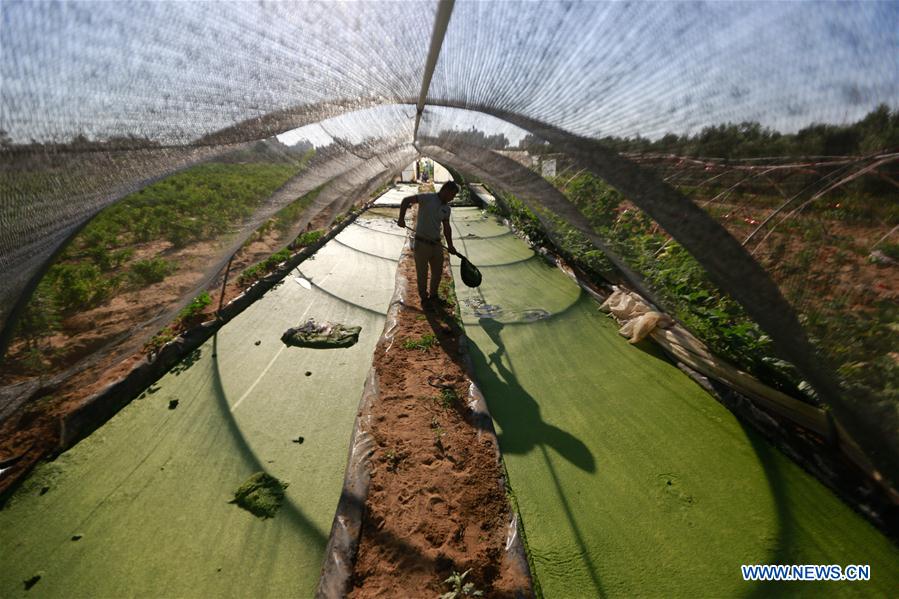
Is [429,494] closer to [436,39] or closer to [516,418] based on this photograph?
[516,418]

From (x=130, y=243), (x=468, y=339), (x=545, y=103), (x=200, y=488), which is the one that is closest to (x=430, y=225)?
(x=468, y=339)

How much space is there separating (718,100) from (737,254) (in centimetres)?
59

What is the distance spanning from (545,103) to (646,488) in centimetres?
264

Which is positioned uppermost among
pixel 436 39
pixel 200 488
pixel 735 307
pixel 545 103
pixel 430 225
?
pixel 436 39

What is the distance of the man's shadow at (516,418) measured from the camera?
280 centimetres

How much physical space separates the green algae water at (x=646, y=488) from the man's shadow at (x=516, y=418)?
0.04 ft

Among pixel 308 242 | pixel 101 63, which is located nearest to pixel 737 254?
pixel 101 63

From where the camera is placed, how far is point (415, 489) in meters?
2.46

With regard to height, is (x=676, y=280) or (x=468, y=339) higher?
(x=676, y=280)

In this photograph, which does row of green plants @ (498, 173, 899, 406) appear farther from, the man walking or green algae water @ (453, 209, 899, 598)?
the man walking

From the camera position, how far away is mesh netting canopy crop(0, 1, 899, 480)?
104 centimetres

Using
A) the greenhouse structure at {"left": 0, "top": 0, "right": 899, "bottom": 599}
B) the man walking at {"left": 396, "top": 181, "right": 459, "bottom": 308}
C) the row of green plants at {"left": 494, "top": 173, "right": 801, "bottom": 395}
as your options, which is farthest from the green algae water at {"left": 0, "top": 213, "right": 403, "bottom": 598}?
the row of green plants at {"left": 494, "top": 173, "right": 801, "bottom": 395}

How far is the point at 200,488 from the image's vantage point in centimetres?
242

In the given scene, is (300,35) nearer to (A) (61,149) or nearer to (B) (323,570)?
(A) (61,149)
